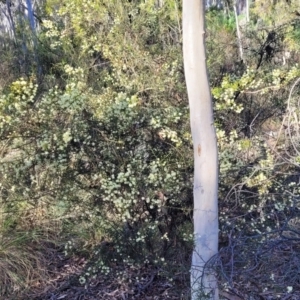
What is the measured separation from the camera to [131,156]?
16.9ft

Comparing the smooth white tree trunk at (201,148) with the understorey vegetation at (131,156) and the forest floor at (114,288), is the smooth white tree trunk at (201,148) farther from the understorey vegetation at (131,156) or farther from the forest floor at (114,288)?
the forest floor at (114,288)

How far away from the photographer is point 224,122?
18.7 feet

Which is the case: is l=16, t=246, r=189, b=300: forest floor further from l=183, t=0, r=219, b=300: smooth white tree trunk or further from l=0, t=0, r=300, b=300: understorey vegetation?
l=183, t=0, r=219, b=300: smooth white tree trunk

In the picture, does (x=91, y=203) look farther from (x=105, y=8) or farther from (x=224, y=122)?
(x=105, y=8)

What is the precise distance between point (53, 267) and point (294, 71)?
12.9 feet

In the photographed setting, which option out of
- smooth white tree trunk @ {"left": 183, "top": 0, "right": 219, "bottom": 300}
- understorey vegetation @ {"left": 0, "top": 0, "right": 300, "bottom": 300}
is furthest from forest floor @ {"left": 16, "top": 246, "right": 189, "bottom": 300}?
smooth white tree trunk @ {"left": 183, "top": 0, "right": 219, "bottom": 300}

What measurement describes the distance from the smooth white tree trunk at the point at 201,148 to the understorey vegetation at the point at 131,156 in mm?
643

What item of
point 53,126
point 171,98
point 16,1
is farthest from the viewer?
point 16,1

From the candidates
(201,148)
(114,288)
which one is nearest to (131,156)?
(201,148)

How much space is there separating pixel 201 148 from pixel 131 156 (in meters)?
1.56

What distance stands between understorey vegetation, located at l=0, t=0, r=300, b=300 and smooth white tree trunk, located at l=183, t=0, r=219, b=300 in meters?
0.64

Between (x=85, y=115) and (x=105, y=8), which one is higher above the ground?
(x=105, y=8)

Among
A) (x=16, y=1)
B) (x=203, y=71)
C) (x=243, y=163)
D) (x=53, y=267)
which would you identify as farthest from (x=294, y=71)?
(x=16, y=1)

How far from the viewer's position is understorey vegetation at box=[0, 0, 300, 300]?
5035mm
